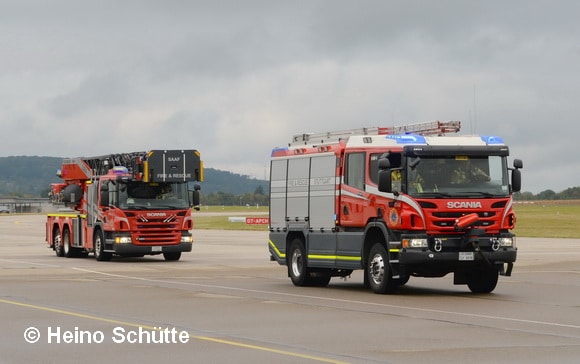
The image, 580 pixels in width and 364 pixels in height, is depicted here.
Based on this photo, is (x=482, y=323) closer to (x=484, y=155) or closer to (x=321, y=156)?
(x=484, y=155)

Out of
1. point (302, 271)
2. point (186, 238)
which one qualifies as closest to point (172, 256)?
A: point (186, 238)

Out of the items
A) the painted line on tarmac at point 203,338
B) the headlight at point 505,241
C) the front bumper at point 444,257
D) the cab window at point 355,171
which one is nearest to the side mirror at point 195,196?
the cab window at point 355,171

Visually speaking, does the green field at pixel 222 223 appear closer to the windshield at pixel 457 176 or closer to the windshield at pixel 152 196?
the windshield at pixel 152 196

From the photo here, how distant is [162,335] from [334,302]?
645 centimetres

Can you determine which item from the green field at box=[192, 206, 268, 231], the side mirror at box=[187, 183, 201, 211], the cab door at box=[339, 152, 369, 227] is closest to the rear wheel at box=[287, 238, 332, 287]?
the cab door at box=[339, 152, 369, 227]

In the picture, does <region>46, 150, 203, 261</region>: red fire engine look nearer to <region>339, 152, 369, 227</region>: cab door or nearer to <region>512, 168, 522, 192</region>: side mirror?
<region>339, 152, 369, 227</region>: cab door

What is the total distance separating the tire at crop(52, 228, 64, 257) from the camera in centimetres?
4294

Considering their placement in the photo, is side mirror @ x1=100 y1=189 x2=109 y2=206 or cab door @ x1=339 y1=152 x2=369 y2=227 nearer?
cab door @ x1=339 y1=152 x2=369 y2=227

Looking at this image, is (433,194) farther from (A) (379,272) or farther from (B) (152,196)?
(B) (152,196)

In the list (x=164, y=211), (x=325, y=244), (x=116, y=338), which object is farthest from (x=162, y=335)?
(x=164, y=211)

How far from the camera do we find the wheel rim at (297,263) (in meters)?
26.6

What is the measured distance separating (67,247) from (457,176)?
72.8 feet

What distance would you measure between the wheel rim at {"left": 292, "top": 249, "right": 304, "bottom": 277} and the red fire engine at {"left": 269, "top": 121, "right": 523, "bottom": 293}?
1.21 meters

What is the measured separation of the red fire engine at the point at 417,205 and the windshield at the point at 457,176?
2cm
